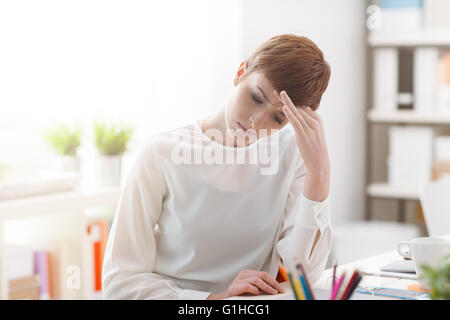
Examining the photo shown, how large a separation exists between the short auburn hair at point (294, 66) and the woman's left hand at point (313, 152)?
28 millimetres

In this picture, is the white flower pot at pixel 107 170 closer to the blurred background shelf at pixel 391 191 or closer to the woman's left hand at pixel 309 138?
the woman's left hand at pixel 309 138

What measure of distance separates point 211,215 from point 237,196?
67mm

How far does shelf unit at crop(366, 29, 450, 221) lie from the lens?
3.21 m

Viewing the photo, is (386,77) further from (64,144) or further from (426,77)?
(64,144)

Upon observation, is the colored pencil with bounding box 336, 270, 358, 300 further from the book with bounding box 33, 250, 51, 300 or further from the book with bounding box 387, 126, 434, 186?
the book with bounding box 387, 126, 434, 186

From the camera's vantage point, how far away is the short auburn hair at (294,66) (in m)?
1.17

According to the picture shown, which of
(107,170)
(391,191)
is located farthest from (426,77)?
(107,170)

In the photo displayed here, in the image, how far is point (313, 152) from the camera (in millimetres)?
1179

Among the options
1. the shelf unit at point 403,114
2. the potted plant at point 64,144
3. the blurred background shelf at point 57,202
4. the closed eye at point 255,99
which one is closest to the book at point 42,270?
the blurred background shelf at point 57,202

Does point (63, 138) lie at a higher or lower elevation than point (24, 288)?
higher

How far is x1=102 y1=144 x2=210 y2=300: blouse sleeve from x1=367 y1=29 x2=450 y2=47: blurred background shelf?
232 centimetres

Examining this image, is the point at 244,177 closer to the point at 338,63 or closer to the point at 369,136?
the point at 338,63

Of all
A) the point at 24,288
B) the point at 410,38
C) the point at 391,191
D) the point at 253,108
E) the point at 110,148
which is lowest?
the point at 24,288
